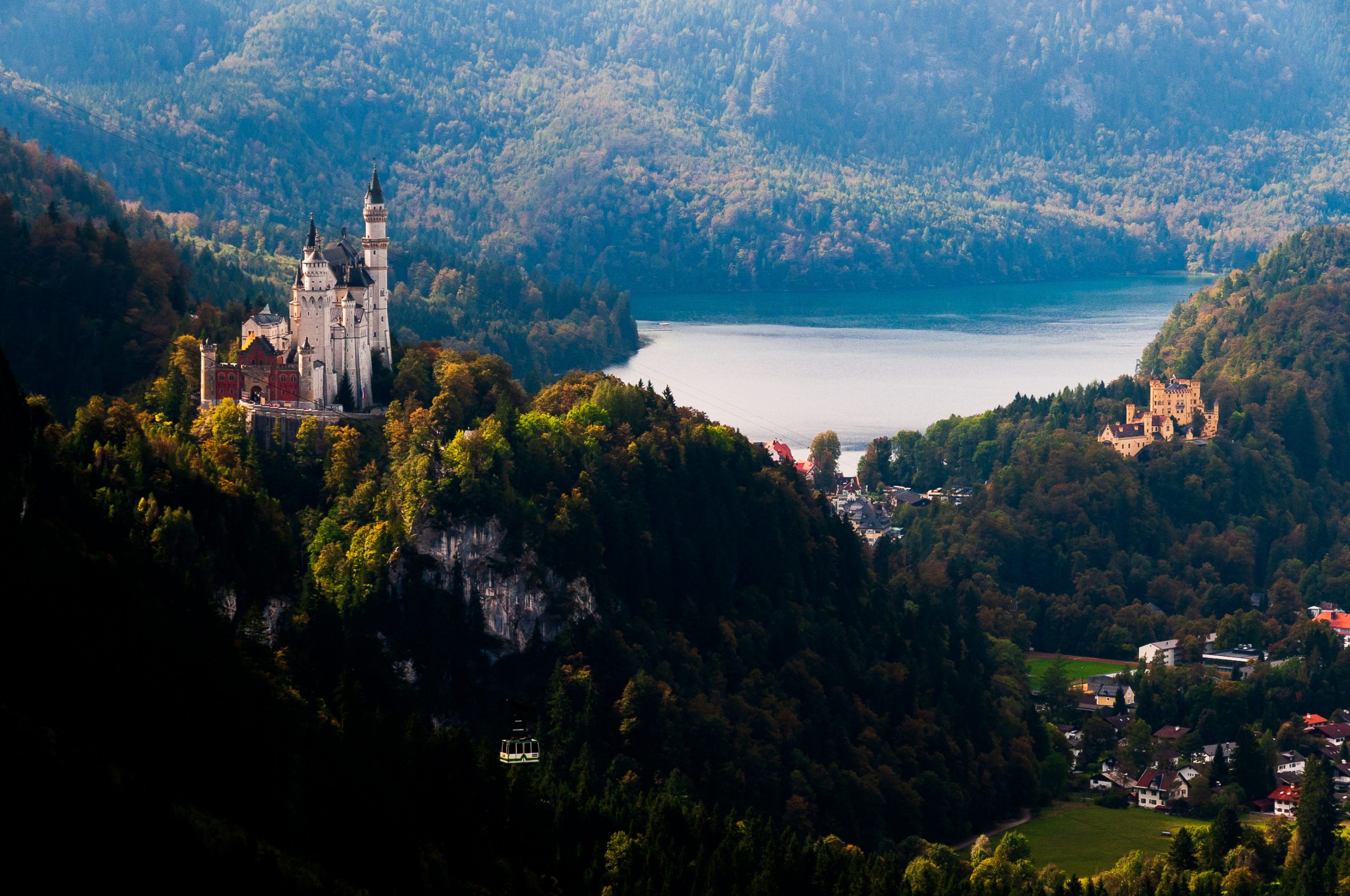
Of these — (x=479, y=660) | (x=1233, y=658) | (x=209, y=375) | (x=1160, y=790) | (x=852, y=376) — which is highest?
(x=209, y=375)

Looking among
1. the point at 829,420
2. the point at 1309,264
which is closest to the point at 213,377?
the point at 829,420

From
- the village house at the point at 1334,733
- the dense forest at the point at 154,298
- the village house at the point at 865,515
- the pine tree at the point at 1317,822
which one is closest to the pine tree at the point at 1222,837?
the pine tree at the point at 1317,822

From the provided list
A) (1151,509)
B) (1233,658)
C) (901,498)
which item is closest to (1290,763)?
(1233,658)

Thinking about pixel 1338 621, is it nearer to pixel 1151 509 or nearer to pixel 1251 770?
pixel 1151 509

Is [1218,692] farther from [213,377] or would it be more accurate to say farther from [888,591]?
[213,377]

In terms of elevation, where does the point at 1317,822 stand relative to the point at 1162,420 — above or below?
below

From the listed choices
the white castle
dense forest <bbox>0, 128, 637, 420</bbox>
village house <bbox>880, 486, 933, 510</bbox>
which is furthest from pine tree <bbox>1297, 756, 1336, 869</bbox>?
village house <bbox>880, 486, 933, 510</bbox>

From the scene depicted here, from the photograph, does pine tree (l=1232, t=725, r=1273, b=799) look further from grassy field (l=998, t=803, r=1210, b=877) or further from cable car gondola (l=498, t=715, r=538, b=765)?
cable car gondola (l=498, t=715, r=538, b=765)
